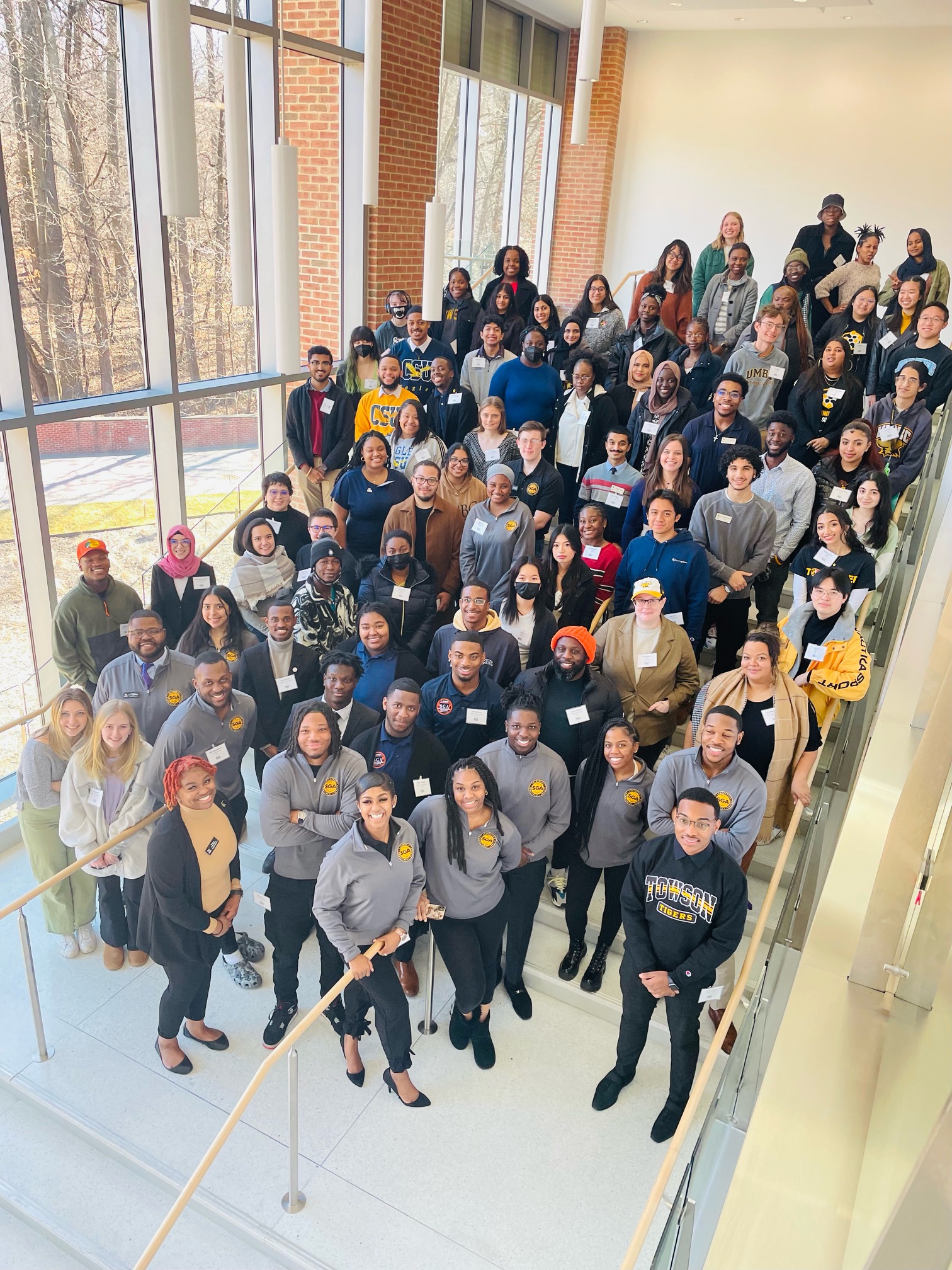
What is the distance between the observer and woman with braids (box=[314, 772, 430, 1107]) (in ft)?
12.5

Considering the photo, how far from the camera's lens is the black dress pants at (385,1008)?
4043mm

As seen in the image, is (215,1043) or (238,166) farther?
(215,1043)

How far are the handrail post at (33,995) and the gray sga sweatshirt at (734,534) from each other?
410 centimetres

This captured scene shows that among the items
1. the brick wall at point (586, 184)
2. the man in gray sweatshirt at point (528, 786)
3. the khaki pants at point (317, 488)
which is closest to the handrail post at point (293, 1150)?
the man in gray sweatshirt at point (528, 786)

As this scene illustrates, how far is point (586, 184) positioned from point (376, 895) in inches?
491

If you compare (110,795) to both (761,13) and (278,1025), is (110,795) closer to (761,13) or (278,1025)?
(278,1025)

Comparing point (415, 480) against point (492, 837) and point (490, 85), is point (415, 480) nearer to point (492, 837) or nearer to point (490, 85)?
point (492, 837)

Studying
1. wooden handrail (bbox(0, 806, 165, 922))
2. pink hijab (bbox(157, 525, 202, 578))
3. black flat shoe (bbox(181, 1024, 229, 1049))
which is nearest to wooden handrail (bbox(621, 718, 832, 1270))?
black flat shoe (bbox(181, 1024, 229, 1049))

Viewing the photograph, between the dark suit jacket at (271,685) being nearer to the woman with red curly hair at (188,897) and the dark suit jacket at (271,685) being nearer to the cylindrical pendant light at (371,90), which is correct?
the woman with red curly hair at (188,897)

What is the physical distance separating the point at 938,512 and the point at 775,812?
2750 mm

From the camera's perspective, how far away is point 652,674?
4844 millimetres

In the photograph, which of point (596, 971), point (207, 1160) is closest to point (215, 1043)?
point (207, 1160)

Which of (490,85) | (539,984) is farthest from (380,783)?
(490,85)

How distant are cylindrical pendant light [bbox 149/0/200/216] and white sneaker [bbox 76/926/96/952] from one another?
13.3ft
